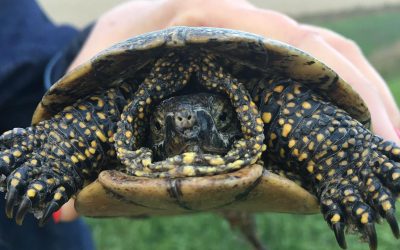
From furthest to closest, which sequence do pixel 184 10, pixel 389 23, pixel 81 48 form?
pixel 389 23 → pixel 81 48 → pixel 184 10

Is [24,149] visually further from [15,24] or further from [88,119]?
[15,24]

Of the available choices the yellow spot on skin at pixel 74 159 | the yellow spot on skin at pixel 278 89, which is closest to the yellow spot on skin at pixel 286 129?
the yellow spot on skin at pixel 278 89

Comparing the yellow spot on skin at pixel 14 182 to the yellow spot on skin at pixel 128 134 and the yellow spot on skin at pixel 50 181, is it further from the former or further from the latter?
the yellow spot on skin at pixel 128 134

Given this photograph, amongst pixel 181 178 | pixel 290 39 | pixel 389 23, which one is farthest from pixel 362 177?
pixel 389 23

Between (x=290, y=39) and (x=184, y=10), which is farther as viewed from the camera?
(x=184, y=10)

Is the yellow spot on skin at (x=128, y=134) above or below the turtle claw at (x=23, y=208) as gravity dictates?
above

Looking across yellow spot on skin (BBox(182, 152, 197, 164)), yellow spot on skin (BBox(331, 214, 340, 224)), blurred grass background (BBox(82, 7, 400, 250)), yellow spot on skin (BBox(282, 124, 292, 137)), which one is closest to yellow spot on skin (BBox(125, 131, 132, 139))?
yellow spot on skin (BBox(182, 152, 197, 164))

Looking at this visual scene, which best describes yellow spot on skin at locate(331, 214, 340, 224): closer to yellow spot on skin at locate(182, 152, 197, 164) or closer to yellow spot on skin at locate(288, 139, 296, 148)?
yellow spot on skin at locate(288, 139, 296, 148)

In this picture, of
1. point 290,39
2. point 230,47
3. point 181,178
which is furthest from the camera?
point 290,39
